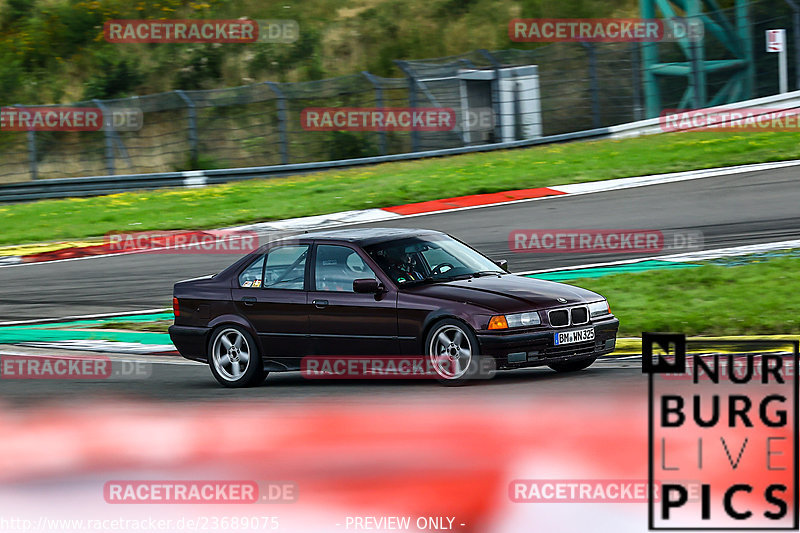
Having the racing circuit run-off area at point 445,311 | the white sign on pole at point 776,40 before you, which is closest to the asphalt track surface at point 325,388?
the racing circuit run-off area at point 445,311

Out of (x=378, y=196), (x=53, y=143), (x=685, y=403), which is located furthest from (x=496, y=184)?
(x=53, y=143)

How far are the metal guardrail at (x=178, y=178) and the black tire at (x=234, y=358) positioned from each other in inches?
623

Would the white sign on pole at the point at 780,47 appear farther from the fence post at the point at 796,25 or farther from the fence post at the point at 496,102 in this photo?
the fence post at the point at 496,102

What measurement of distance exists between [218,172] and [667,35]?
11179 millimetres

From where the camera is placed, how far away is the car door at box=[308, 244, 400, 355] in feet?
32.6

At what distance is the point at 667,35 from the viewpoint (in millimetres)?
28219

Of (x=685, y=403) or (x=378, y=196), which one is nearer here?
(x=685, y=403)

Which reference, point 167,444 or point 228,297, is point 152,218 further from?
point 167,444

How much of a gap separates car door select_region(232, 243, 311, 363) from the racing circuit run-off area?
0.02 m

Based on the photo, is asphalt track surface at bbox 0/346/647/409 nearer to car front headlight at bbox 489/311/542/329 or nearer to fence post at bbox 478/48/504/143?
car front headlight at bbox 489/311/542/329

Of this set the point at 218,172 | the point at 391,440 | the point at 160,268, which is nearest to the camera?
the point at 391,440

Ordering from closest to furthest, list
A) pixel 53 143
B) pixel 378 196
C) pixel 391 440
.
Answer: pixel 391 440 → pixel 378 196 → pixel 53 143

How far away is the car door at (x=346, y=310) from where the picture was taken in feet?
32.6

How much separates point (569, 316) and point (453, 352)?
1.00 meters
